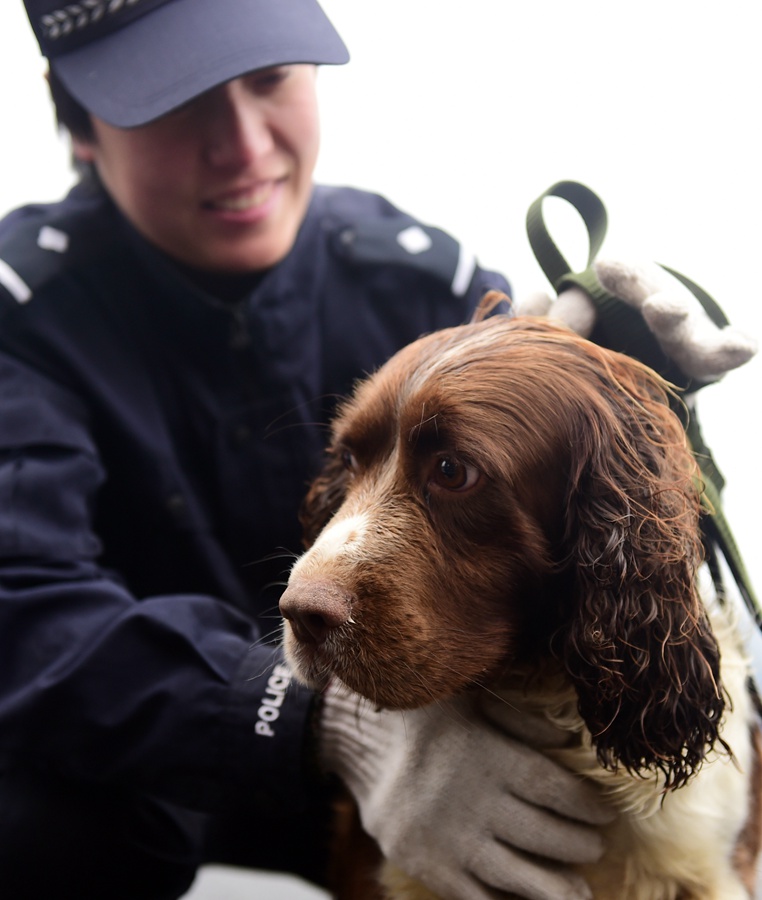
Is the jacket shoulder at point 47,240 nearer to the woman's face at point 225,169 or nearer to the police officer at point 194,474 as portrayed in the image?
the police officer at point 194,474

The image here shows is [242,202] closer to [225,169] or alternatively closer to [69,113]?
[225,169]

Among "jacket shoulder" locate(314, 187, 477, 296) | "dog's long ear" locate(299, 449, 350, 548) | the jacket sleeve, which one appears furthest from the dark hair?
"dog's long ear" locate(299, 449, 350, 548)

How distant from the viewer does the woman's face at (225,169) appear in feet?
7.33

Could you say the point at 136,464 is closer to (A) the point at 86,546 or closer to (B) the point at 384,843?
(A) the point at 86,546

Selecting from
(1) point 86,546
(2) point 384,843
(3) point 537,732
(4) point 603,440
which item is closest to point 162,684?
(1) point 86,546

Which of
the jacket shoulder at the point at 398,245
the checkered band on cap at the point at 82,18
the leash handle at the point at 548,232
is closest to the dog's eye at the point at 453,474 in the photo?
the leash handle at the point at 548,232

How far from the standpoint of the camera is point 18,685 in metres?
2.02

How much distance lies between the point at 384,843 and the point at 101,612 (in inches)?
30.5

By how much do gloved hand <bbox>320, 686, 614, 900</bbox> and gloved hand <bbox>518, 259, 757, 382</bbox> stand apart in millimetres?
720

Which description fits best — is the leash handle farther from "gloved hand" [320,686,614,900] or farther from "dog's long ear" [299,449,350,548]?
"gloved hand" [320,686,614,900]

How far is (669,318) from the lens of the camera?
1.63 m

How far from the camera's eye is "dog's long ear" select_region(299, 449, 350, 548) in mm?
1953

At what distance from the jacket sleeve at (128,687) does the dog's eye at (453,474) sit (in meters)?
0.61

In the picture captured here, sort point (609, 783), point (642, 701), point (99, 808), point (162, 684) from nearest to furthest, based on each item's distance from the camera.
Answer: point (642, 701) < point (609, 783) < point (162, 684) < point (99, 808)
